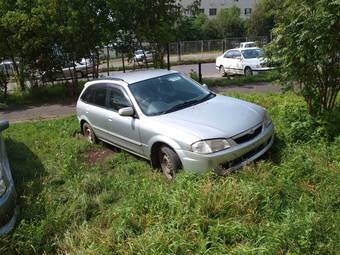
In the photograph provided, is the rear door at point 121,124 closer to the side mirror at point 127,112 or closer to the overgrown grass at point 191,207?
the side mirror at point 127,112

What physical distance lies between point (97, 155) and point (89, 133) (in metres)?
0.94

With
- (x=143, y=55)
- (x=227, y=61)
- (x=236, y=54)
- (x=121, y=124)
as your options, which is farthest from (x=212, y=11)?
(x=121, y=124)

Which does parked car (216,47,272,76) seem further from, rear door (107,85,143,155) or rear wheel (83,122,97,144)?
rear door (107,85,143,155)

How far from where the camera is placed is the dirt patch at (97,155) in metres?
6.96

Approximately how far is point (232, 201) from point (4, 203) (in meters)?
2.46

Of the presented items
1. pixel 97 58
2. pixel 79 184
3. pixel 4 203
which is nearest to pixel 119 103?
pixel 79 184

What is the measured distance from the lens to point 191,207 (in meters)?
4.27

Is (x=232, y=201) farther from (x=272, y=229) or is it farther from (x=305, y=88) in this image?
(x=305, y=88)

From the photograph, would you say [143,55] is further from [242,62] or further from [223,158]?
[223,158]

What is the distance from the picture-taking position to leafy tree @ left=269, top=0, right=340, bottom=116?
579 centimetres

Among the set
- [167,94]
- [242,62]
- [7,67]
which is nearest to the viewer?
[167,94]

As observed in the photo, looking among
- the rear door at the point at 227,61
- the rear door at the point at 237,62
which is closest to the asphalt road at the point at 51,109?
the rear door at the point at 237,62

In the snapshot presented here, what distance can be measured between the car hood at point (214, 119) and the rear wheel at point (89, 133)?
2418 mm

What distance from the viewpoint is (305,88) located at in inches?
262
